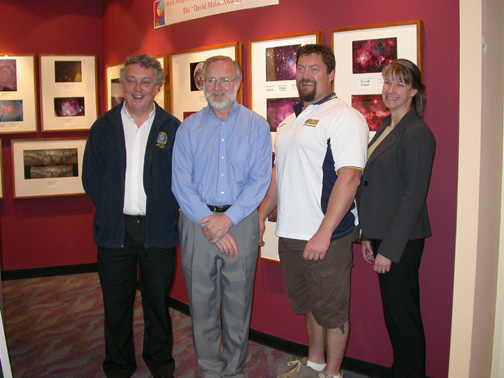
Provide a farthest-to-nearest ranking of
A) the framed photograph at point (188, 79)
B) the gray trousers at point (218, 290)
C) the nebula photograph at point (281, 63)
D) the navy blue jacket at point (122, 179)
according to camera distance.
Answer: the framed photograph at point (188, 79) → the nebula photograph at point (281, 63) → the navy blue jacket at point (122, 179) → the gray trousers at point (218, 290)

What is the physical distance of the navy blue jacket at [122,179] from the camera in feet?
8.11

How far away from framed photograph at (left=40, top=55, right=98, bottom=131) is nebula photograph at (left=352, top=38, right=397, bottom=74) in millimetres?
3312

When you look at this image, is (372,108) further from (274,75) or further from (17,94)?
(17,94)

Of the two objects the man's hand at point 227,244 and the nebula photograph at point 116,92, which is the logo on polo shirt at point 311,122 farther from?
the nebula photograph at point 116,92

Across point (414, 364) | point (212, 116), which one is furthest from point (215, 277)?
point (414, 364)

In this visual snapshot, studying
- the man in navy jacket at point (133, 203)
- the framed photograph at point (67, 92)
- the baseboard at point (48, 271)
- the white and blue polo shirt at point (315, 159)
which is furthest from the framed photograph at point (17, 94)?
the white and blue polo shirt at point (315, 159)

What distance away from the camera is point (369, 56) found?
2.65 metres

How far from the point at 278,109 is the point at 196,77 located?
0.90 m

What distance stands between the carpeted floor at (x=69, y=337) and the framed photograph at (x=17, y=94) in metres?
1.72

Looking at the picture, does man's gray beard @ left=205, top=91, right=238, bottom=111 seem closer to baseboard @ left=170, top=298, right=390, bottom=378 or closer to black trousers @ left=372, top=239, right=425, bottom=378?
black trousers @ left=372, top=239, right=425, bottom=378

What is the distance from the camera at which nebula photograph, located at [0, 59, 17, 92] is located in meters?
4.77

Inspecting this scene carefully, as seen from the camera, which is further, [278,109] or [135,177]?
[278,109]

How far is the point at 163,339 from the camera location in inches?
105

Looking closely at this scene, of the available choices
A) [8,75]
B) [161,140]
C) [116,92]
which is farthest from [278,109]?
[8,75]
